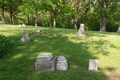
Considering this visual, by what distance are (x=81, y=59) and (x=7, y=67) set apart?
4.39m

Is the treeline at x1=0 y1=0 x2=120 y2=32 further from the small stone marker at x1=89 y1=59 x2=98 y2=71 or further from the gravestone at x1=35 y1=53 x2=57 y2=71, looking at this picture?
the gravestone at x1=35 y1=53 x2=57 y2=71

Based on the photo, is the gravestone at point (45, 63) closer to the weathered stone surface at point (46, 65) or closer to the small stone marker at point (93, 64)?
the weathered stone surface at point (46, 65)

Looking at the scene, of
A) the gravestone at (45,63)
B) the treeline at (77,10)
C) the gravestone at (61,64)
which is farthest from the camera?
the treeline at (77,10)

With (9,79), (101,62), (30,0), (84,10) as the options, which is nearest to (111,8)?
(84,10)

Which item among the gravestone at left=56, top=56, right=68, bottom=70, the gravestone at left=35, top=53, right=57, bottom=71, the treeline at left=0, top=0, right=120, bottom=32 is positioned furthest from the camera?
A: the treeline at left=0, top=0, right=120, bottom=32

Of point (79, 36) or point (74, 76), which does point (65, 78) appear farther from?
point (79, 36)

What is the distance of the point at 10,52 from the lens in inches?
312

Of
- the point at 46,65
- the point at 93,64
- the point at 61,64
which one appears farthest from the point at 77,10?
the point at 46,65

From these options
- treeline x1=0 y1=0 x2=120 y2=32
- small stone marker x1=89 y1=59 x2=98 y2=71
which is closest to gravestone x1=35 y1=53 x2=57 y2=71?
small stone marker x1=89 y1=59 x2=98 y2=71

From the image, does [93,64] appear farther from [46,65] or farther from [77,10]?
[77,10]

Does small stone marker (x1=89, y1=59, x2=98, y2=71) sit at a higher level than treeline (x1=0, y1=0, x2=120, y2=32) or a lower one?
lower

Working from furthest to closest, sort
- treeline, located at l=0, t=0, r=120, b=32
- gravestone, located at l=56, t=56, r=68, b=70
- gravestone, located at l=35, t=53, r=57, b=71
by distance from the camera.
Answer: treeline, located at l=0, t=0, r=120, b=32
gravestone, located at l=56, t=56, r=68, b=70
gravestone, located at l=35, t=53, r=57, b=71

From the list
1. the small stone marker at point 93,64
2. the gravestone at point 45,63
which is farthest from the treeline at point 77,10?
the gravestone at point 45,63

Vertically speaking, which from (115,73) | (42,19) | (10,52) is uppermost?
(42,19)
